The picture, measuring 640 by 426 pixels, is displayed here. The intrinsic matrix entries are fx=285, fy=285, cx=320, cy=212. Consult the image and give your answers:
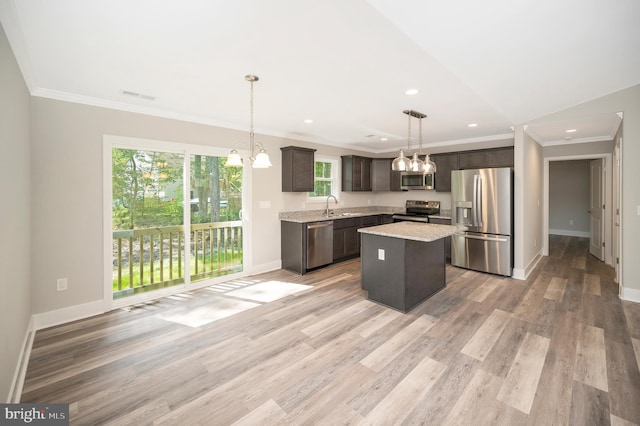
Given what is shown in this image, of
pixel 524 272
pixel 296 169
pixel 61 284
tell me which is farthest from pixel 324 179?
pixel 61 284

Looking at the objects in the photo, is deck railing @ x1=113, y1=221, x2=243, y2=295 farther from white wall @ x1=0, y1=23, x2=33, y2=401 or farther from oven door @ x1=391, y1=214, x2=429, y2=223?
oven door @ x1=391, y1=214, x2=429, y2=223

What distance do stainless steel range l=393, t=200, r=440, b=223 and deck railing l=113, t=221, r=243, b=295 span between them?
361cm

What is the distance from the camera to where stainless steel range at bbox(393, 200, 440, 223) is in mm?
6277

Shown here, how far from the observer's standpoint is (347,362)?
238cm

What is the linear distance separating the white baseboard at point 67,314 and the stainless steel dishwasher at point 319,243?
9.63ft

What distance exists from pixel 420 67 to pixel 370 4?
1044 millimetres

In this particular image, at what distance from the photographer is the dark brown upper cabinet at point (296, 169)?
5.16m

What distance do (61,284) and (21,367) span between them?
3.68 ft

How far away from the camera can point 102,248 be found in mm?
3406

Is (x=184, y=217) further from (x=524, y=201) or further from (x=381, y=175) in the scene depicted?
(x=524, y=201)

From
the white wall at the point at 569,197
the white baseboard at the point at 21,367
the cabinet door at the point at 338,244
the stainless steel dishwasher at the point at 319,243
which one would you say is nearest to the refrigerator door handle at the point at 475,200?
the cabinet door at the point at 338,244

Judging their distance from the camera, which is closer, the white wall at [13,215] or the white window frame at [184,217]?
the white wall at [13,215]

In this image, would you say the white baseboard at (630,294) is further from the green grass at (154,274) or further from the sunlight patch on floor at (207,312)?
the green grass at (154,274)

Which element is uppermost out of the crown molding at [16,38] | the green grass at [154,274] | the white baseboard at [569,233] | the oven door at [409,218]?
the crown molding at [16,38]
